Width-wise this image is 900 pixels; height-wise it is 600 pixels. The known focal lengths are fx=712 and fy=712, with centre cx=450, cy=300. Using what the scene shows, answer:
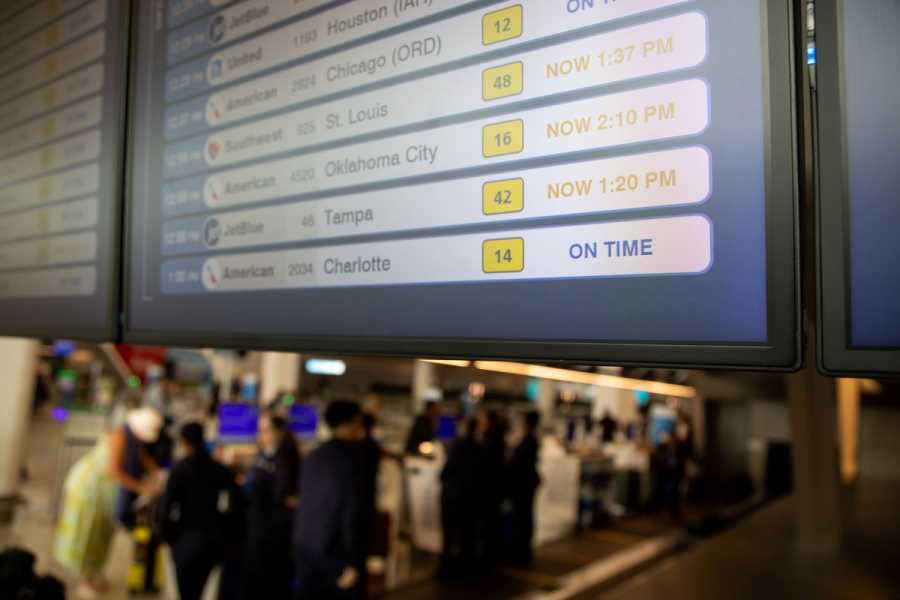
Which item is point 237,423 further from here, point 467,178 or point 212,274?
point 467,178

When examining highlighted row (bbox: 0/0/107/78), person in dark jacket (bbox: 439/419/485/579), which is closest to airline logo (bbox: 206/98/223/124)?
highlighted row (bbox: 0/0/107/78)

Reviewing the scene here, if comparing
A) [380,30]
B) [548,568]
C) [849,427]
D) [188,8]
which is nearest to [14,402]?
[548,568]

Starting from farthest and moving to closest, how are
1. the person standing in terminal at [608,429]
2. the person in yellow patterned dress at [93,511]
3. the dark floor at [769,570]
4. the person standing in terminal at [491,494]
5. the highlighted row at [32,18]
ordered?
the person standing in terminal at [608,429], the person standing in terminal at [491,494], the person in yellow patterned dress at [93,511], the dark floor at [769,570], the highlighted row at [32,18]

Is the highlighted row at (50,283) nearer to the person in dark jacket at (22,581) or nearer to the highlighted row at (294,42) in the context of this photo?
the highlighted row at (294,42)

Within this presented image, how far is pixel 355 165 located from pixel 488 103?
0.99ft

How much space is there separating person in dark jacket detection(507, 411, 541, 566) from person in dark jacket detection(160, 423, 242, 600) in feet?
12.7

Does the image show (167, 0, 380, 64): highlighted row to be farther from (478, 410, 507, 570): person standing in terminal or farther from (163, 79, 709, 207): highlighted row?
(478, 410, 507, 570): person standing in terminal

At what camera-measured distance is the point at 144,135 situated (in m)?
1.73

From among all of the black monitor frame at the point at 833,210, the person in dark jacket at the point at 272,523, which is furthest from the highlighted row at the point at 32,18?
the person in dark jacket at the point at 272,523

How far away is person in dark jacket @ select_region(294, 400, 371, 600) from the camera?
413cm

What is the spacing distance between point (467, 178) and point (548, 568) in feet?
23.3

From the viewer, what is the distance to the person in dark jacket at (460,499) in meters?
7.31

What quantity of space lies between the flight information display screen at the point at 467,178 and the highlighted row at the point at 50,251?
178 mm

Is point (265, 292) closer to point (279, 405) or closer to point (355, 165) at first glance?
point (355, 165)
